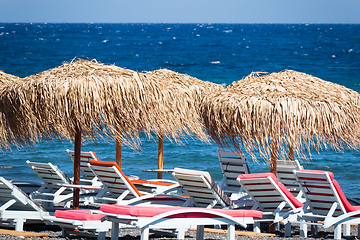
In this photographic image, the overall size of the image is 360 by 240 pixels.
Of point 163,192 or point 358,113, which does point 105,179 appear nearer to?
point 163,192

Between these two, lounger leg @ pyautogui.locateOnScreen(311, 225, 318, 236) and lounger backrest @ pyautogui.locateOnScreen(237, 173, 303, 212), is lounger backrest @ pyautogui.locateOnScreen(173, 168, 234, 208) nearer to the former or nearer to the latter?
lounger backrest @ pyautogui.locateOnScreen(237, 173, 303, 212)

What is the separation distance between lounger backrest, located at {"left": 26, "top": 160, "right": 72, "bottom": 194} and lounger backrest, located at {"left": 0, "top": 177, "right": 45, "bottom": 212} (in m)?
1.24

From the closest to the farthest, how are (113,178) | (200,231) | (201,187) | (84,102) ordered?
1. (200,231)
2. (84,102)
3. (201,187)
4. (113,178)

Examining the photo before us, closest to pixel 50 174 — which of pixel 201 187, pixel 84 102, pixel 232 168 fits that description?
pixel 84 102

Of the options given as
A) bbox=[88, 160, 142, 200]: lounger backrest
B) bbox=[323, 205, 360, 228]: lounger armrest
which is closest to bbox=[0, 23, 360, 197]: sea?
bbox=[88, 160, 142, 200]: lounger backrest

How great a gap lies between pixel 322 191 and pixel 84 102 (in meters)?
2.90

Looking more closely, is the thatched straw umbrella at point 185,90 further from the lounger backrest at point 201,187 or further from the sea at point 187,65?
the sea at point 187,65

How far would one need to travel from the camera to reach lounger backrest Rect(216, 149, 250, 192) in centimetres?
699

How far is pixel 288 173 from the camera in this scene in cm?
692

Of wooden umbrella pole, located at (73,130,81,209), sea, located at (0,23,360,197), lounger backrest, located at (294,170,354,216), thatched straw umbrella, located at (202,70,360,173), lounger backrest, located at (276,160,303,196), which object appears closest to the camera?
lounger backrest, located at (294,170,354,216)

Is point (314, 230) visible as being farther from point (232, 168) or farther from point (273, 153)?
point (232, 168)

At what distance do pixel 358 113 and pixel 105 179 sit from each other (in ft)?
11.1

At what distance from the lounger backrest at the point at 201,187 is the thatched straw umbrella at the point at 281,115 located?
1.86 feet

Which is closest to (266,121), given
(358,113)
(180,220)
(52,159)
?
(358,113)
